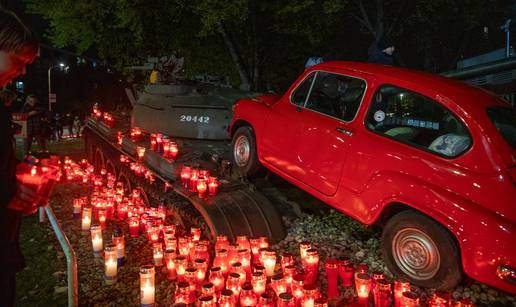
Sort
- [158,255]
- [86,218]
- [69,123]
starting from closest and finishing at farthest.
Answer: [158,255]
[86,218]
[69,123]

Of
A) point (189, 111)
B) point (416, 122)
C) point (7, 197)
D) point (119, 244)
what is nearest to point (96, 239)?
point (119, 244)

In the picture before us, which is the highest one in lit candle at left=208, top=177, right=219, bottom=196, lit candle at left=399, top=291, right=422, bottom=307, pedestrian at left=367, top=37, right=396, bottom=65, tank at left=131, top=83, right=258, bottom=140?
pedestrian at left=367, top=37, right=396, bottom=65

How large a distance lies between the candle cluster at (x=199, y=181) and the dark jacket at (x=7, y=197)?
383 centimetres

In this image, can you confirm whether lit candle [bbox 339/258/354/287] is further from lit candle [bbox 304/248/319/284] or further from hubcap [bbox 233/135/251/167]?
hubcap [bbox 233/135/251/167]

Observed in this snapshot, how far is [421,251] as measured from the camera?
15.6 ft

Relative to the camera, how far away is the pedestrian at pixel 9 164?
7.57ft

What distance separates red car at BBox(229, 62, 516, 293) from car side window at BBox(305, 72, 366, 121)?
0.01 metres

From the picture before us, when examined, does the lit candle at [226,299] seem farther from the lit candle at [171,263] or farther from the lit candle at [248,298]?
the lit candle at [171,263]

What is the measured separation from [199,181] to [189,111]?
11.5ft

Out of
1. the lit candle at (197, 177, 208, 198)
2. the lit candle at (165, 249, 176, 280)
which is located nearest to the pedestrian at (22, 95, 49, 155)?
the lit candle at (197, 177, 208, 198)

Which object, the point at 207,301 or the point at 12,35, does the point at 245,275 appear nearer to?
the point at 207,301

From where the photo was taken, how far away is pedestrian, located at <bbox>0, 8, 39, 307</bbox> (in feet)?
7.57

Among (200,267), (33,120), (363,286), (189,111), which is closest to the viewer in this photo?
(363,286)

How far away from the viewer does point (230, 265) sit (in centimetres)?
495
